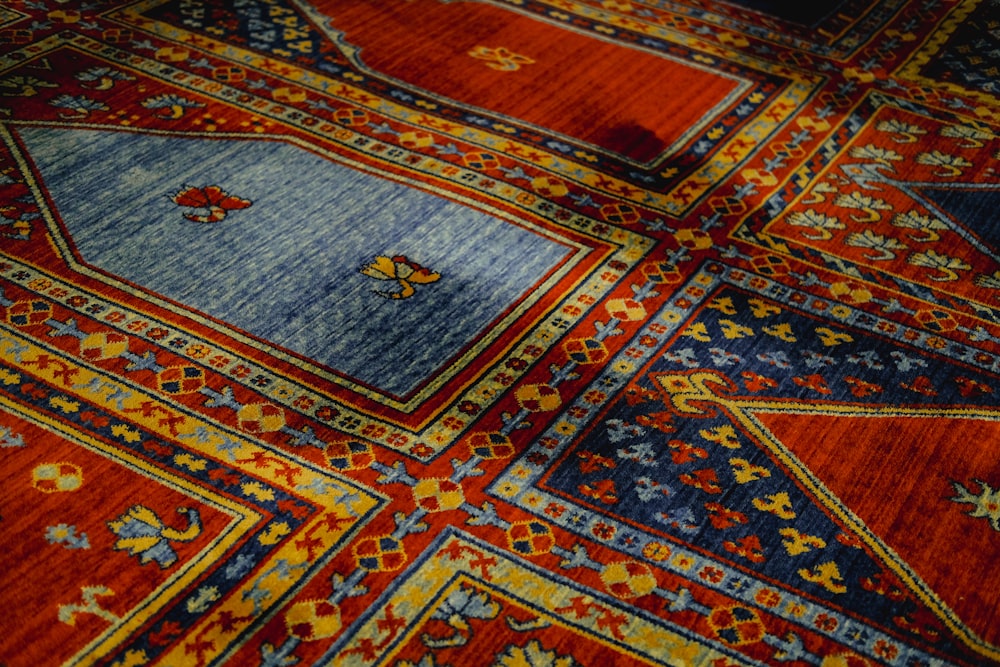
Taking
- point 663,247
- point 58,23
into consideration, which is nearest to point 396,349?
point 663,247

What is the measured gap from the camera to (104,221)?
2932mm

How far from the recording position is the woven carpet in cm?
202

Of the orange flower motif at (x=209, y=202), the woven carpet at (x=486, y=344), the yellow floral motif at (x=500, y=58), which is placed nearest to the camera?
the woven carpet at (x=486, y=344)

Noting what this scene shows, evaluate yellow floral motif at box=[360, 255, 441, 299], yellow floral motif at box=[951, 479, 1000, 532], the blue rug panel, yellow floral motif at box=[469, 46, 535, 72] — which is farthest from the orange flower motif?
yellow floral motif at box=[951, 479, 1000, 532]

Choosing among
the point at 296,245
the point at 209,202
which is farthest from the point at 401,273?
the point at 209,202

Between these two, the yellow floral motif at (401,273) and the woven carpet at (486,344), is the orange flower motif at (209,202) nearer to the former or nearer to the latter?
the woven carpet at (486,344)

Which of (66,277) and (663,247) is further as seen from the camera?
(663,247)

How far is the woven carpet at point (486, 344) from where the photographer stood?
202 centimetres

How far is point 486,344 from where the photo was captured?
2.63 metres

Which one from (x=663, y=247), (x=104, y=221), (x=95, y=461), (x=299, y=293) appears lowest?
(x=95, y=461)

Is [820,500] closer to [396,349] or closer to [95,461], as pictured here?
[396,349]

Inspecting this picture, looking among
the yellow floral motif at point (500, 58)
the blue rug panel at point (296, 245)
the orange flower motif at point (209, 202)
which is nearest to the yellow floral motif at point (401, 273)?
the blue rug panel at point (296, 245)

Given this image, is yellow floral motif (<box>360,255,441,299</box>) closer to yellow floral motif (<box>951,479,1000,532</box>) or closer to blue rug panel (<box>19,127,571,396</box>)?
blue rug panel (<box>19,127,571,396</box>)

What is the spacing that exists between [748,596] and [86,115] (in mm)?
2462
